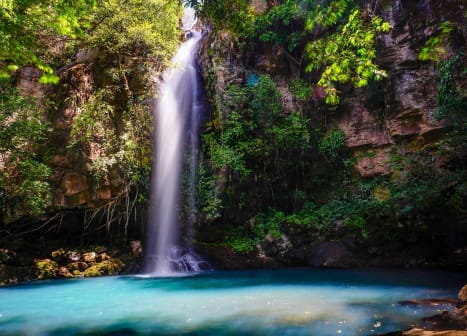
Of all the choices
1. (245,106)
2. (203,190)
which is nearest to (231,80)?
(245,106)

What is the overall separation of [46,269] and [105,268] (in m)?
1.84

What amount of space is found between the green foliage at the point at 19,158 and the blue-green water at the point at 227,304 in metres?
2.60

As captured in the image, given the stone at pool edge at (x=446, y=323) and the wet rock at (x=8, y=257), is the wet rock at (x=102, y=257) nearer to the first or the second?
the wet rock at (x=8, y=257)

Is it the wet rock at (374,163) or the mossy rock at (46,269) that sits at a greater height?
the wet rock at (374,163)

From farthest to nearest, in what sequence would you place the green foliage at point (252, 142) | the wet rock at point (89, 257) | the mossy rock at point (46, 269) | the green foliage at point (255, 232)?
the green foliage at point (252, 142)
the green foliage at point (255, 232)
the wet rock at point (89, 257)
the mossy rock at point (46, 269)

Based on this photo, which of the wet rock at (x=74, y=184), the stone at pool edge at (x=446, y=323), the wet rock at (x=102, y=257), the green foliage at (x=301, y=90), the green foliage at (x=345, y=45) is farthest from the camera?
the green foliage at (x=301, y=90)

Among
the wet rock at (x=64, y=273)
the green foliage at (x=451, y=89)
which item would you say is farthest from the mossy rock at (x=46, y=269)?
the green foliage at (x=451, y=89)

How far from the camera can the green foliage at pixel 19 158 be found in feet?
33.1

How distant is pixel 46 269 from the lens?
11.6 meters

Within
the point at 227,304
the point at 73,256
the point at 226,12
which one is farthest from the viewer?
the point at 73,256

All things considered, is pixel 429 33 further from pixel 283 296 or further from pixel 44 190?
pixel 44 190

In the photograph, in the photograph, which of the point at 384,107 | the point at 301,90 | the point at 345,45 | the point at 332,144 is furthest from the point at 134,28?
the point at 384,107

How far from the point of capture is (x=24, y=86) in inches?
476

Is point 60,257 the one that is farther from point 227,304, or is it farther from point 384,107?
point 384,107
